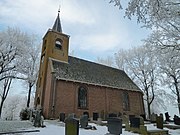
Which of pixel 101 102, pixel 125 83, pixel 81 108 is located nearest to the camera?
pixel 81 108

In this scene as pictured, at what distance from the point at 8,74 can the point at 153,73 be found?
74.8 ft

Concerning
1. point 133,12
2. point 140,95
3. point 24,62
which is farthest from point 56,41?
point 133,12

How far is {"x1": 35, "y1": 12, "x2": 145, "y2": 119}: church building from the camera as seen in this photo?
19391 mm

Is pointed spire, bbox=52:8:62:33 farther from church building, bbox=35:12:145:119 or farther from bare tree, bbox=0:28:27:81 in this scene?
bare tree, bbox=0:28:27:81

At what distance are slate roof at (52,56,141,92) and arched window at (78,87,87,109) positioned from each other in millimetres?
1152

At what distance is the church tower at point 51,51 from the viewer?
21.8m

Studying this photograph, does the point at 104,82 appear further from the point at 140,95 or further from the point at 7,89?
the point at 7,89

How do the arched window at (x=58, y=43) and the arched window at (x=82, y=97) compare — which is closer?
the arched window at (x=82, y=97)

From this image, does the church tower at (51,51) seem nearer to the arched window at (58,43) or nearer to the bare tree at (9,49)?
the arched window at (58,43)

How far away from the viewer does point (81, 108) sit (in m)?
20.5

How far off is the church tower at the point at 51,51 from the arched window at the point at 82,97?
445 cm

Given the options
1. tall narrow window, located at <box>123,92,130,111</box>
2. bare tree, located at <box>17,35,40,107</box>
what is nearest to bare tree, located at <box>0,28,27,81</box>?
bare tree, located at <box>17,35,40,107</box>

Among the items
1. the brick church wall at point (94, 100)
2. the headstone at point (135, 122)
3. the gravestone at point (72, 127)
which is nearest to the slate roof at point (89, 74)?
the brick church wall at point (94, 100)

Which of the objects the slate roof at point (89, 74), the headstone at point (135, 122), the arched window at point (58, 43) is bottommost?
the headstone at point (135, 122)
